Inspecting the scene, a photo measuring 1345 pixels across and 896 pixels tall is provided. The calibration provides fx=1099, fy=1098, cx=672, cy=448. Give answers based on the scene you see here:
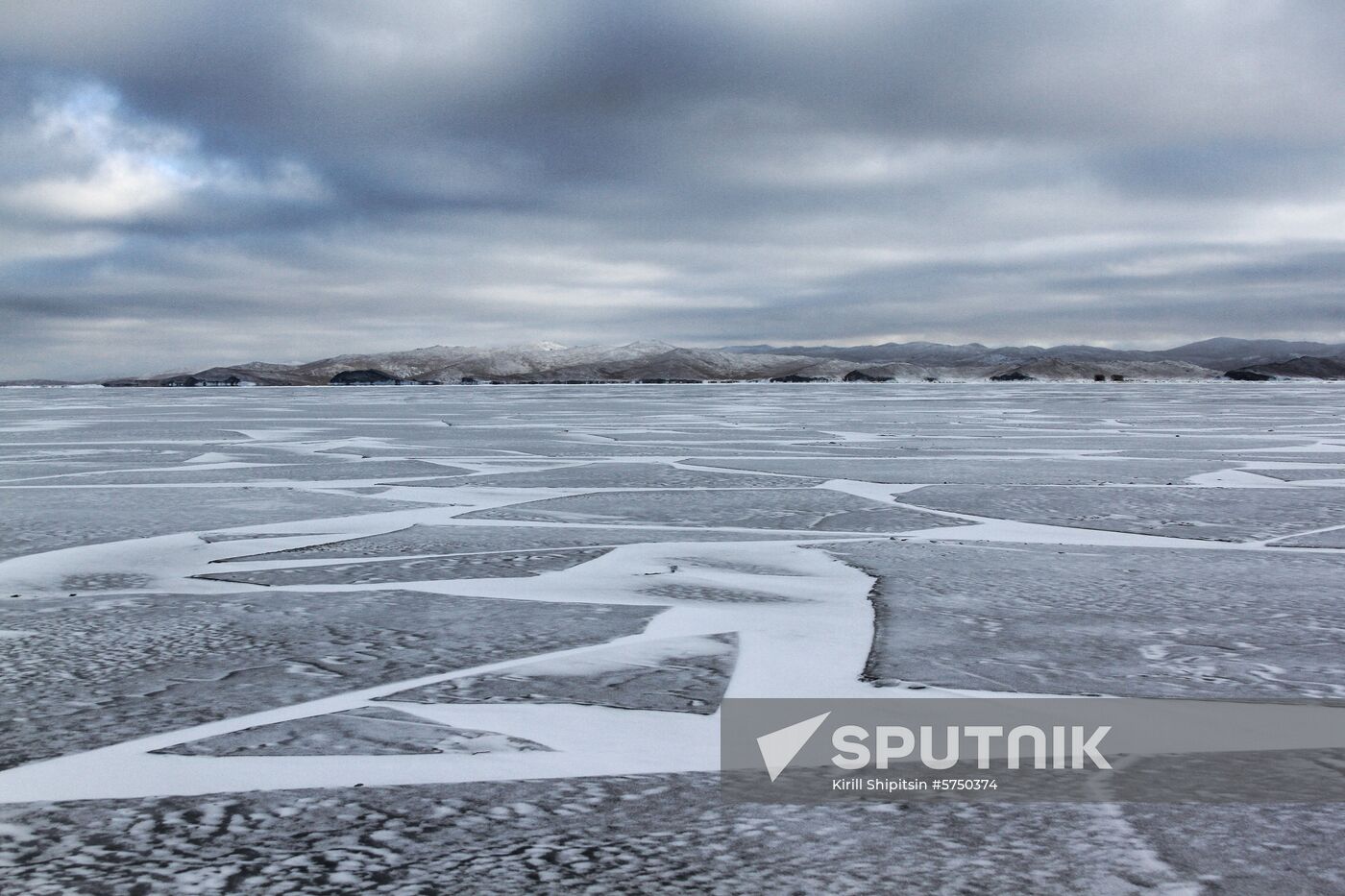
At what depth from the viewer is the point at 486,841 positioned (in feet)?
6.43

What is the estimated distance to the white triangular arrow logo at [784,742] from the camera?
7.82 ft

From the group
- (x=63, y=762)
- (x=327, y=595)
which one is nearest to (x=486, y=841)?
(x=63, y=762)

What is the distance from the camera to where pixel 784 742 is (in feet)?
8.25

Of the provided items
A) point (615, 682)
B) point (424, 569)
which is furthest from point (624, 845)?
point (424, 569)

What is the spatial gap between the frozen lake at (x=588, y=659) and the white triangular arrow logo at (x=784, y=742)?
147 millimetres

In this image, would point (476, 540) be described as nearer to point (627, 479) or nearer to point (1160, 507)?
point (627, 479)

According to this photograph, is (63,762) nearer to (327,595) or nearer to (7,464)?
(327,595)

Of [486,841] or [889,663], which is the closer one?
[486,841]

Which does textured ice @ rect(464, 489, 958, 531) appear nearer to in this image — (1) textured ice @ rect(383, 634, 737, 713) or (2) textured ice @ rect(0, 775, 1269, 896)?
(1) textured ice @ rect(383, 634, 737, 713)

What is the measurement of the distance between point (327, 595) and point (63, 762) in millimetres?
1865

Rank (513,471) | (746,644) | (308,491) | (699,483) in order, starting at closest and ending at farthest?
(746,644) < (308,491) < (699,483) < (513,471)

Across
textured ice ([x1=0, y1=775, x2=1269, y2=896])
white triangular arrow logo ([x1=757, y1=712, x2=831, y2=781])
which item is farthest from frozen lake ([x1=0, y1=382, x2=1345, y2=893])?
white triangular arrow logo ([x1=757, y1=712, x2=831, y2=781])

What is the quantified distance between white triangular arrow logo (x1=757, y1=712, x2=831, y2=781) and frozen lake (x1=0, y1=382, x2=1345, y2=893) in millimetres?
147

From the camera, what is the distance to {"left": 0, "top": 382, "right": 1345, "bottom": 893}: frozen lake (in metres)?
1.91
